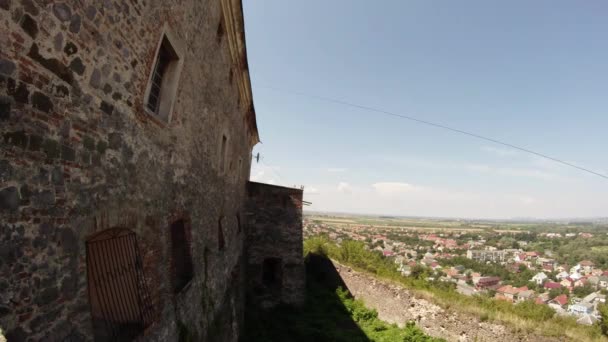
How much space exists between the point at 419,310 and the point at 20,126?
13714 millimetres

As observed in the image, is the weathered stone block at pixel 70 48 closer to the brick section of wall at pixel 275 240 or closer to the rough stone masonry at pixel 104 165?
the rough stone masonry at pixel 104 165

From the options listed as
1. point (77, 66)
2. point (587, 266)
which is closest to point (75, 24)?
point (77, 66)

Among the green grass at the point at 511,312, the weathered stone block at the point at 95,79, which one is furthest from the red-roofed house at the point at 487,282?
the weathered stone block at the point at 95,79

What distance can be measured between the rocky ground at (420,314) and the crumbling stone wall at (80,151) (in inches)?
397

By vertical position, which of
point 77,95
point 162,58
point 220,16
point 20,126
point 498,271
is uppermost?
point 220,16

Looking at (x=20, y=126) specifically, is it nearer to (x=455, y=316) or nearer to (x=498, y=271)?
(x=455, y=316)

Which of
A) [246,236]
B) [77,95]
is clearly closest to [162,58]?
[77,95]

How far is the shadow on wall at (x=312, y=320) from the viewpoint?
11.0m

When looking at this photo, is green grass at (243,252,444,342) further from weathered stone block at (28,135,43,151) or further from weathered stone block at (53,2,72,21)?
weathered stone block at (53,2,72,21)

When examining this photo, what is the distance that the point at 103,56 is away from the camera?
106 inches

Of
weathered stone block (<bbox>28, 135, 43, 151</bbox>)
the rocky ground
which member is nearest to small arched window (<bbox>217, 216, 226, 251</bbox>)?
weathered stone block (<bbox>28, 135, 43, 151</bbox>)

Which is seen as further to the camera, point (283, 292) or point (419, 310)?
point (283, 292)

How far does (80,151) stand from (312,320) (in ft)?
40.1

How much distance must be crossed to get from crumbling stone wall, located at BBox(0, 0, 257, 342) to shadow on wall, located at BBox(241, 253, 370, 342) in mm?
6883
